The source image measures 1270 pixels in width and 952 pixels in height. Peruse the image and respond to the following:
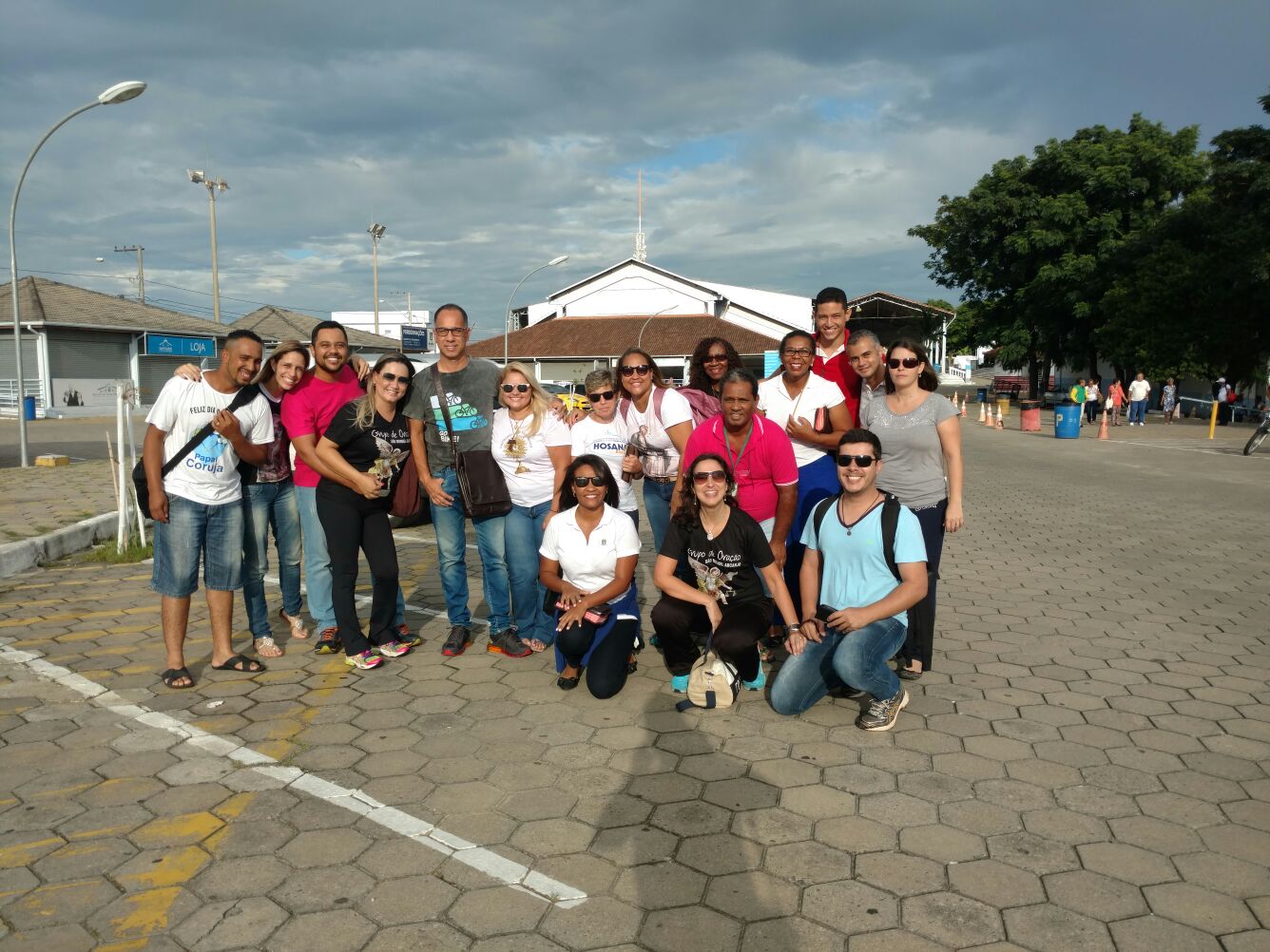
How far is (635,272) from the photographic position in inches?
2237

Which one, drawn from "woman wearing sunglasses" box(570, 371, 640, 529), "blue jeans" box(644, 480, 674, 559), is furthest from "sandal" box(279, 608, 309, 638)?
"blue jeans" box(644, 480, 674, 559)

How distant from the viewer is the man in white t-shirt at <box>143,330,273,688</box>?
185 inches

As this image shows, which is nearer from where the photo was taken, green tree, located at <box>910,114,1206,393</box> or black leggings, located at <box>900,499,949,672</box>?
black leggings, located at <box>900,499,949,672</box>

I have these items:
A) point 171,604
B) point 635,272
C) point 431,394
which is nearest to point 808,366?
point 431,394

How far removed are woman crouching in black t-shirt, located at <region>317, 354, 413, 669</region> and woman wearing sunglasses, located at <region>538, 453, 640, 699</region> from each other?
960 mm

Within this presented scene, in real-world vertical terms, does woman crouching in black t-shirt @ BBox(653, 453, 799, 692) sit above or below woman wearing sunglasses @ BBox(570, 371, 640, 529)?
below

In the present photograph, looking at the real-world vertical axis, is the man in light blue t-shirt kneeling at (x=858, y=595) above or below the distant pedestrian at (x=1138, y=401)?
below

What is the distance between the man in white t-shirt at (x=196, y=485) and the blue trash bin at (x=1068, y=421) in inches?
936

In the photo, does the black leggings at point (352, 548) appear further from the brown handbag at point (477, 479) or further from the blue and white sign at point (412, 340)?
the blue and white sign at point (412, 340)

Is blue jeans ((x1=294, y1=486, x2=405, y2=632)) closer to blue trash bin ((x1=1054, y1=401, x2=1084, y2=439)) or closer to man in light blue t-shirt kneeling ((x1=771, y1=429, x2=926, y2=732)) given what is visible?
man in light blue t-shirt kneeling ((x1=771, y1=429, x2=926, y2=732))

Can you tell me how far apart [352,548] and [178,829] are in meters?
1.94

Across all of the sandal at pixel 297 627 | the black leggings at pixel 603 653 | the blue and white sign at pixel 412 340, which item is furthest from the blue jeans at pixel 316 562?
the blue and white sign at pixel 412 340

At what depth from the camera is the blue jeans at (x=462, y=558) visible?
5.37 meters

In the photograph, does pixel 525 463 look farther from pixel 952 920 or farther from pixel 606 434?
pixel 952 920
